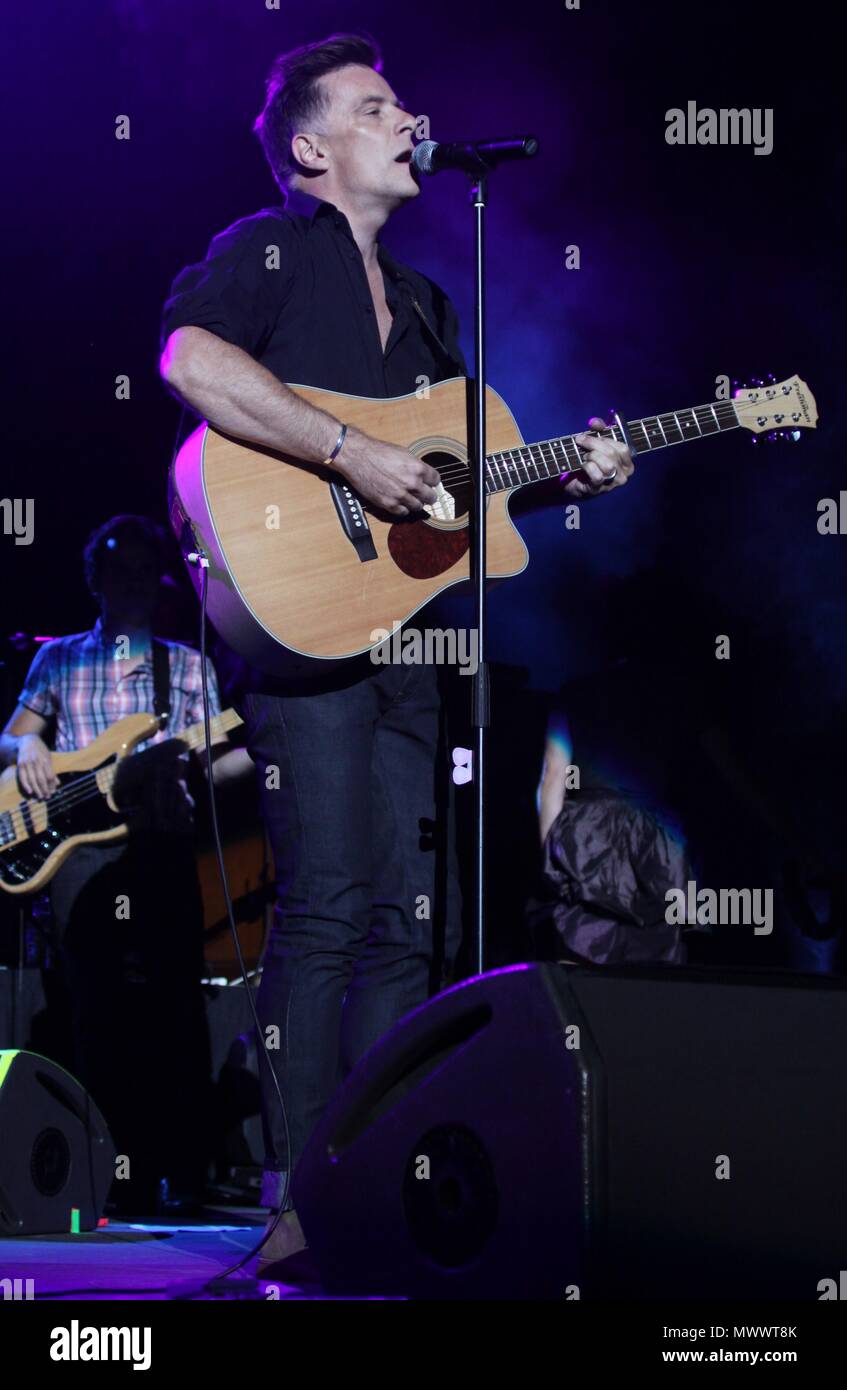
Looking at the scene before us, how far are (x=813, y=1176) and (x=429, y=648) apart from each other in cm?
129

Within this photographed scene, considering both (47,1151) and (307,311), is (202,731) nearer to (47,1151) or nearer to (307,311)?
(47,1151)

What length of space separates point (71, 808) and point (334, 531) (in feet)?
6.11

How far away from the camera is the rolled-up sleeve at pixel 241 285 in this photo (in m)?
2.57

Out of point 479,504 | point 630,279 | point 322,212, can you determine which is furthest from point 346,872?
point 630,279

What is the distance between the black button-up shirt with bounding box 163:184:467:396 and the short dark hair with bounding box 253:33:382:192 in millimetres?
120

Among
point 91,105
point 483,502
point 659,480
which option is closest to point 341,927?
point 483,502

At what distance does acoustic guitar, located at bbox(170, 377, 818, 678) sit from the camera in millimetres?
2523

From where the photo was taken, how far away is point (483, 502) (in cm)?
249

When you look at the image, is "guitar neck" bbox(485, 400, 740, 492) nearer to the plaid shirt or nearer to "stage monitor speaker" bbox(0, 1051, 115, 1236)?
"stage monitor speaker" bbox(0, 1051, 115, 1236)

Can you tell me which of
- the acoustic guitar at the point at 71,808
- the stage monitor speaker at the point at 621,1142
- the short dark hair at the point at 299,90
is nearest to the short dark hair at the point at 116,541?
the acoustic guitar at the point at 71,808

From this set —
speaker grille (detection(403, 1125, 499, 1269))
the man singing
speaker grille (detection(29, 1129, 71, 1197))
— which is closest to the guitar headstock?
the man singing

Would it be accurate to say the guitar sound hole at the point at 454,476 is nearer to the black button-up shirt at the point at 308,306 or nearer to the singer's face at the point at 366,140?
the black button-up shirt at the point at 308,306

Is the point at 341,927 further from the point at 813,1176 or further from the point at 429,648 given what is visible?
the point at 813,1176

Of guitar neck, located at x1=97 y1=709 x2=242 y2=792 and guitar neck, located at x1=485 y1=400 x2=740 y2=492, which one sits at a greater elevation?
guitar neck, located at x1=485 y1=400 x2=740 y2=492
